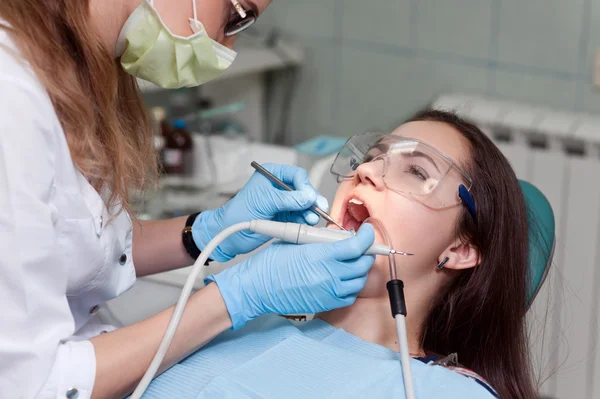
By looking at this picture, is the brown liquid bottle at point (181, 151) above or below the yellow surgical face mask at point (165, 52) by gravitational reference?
below

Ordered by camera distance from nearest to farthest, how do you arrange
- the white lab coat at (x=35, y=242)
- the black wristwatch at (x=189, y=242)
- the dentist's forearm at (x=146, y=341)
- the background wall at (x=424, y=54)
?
the white lab coat at (x=35, y=242) < the dentist's forearm at (x=146, y=341) < the black wristwatch at (x=189, y=242) < the background wall at (x=424, y=54)

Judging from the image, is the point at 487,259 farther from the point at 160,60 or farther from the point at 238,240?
the point at 160,60

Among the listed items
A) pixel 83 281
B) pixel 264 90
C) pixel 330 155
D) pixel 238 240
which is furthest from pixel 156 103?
pixel 83 281

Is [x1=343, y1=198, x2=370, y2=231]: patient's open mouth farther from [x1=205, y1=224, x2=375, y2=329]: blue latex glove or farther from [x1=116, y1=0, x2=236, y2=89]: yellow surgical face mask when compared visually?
[x1=116, y1=0, x2=236, y2=89]: yellow surgical face mask

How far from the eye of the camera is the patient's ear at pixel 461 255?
5.47ft

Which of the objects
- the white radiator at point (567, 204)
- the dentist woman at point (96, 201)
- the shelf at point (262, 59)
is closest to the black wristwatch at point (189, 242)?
the dentist woman at point (96, 201)

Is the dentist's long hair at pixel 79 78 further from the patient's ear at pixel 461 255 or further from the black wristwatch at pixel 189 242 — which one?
the patient's ear at pixel 461 255

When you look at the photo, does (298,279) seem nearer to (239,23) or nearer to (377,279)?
(377,279)

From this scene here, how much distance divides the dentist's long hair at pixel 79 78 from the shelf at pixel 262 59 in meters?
1.59

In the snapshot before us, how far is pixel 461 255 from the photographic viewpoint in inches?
66.3

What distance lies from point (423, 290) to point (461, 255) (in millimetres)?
111

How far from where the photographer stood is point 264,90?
11.5 feet

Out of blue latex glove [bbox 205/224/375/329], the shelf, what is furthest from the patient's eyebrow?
the shelf

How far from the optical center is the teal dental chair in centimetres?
181
